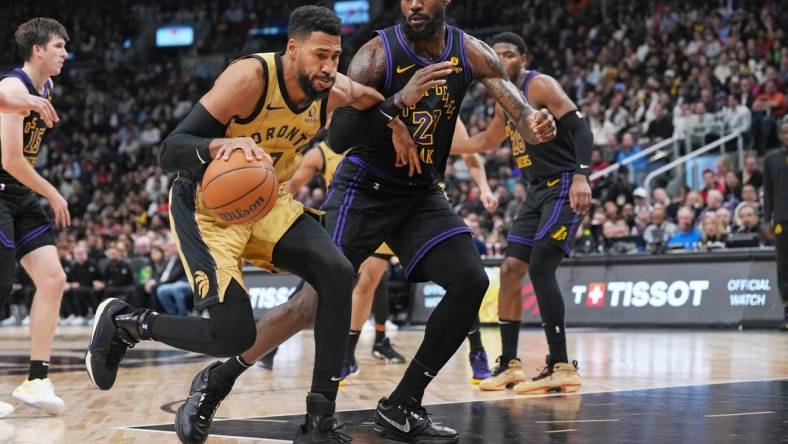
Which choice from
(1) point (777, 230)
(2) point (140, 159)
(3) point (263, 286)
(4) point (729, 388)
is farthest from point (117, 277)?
(4) point (729, 388)

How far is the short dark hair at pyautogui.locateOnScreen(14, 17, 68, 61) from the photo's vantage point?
5898 millimetres

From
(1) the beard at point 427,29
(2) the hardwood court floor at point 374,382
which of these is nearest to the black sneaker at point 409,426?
(2) the hardwood court floor at point 374,382

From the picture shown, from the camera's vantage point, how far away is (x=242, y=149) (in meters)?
4.01

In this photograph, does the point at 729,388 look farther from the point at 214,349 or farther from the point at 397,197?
the point at 214,349

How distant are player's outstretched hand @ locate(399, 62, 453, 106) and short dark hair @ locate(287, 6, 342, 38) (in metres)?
0.46

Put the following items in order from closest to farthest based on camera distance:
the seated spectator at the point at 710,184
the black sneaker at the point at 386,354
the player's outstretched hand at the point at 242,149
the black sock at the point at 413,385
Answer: the player's outstretched hand at the point at 242,149
the black sock at the point at 413,385
the black sneaker at the point at 386,354
the seated spectator at the point at 710,184

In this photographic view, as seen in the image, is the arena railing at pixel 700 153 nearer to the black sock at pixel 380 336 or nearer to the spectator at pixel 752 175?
the spectator at pixel 752 175

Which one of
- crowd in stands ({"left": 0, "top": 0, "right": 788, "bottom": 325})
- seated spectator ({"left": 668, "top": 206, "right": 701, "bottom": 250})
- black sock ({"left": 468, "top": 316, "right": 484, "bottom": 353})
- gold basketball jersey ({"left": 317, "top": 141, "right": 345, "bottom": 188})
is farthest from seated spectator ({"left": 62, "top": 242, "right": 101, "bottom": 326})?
black sock ({"left": 468, "top": 316, "right": 484, "bottom": 353})

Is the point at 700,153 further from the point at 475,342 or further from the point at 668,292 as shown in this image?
the point at 475,342

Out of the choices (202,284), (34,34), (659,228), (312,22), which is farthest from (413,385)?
(659,228)

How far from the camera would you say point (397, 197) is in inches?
198

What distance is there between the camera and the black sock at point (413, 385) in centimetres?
473

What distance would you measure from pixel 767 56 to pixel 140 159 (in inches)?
581

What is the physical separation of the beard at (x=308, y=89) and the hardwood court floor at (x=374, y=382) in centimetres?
154
